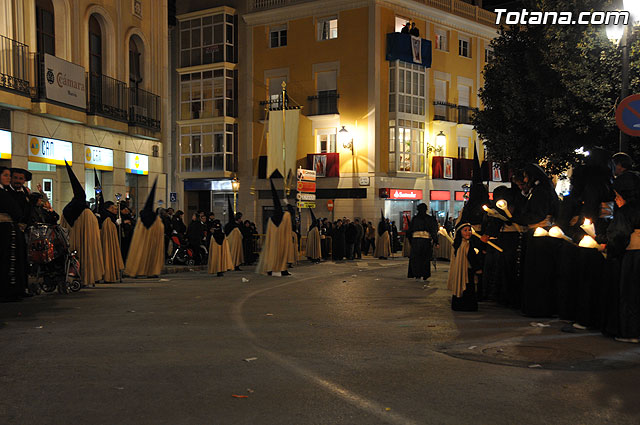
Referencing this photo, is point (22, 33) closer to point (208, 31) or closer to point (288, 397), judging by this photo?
point (288, 397)

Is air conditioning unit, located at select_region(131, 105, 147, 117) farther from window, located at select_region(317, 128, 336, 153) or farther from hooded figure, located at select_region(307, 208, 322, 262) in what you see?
window, located at select_region(317, 128, 336, 153)

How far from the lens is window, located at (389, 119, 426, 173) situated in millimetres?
37531

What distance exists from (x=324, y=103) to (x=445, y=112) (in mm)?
7943

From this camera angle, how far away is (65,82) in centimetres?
2058

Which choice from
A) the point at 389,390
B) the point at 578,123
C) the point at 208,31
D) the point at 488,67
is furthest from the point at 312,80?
the point at 389,390

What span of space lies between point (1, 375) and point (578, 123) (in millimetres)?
13426

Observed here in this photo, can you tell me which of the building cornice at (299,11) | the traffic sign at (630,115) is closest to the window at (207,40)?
the building cornice at (299,11)

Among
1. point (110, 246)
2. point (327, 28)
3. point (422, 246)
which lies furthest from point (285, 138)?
point (110, 246)

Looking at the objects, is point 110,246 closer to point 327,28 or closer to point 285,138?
point 285,138

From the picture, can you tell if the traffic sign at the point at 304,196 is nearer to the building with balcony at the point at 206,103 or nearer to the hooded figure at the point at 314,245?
the hooded figure at the point at 314,245

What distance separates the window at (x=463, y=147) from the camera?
137 ft

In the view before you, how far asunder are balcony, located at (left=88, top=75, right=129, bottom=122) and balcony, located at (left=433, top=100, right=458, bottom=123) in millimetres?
21247

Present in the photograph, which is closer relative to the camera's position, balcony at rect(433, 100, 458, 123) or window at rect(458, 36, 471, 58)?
balcony at rect(433, 100, 458, 123)

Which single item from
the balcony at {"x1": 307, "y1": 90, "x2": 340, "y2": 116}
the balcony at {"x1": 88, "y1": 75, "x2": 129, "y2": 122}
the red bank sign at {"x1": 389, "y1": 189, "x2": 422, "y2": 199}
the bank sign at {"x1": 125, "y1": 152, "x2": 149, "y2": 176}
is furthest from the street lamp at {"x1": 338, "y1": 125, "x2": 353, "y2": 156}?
the balcony at {"x1": 88, "y1": 75, "x2": 129, "y2": 122}
